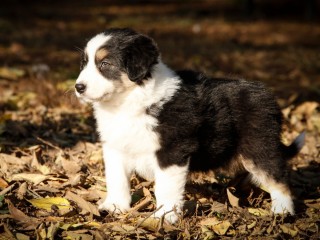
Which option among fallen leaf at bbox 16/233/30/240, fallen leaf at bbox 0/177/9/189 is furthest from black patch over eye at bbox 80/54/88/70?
fallen leaf at bbox 16/233/30/240

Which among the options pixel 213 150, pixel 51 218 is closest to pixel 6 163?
pixel 51 218

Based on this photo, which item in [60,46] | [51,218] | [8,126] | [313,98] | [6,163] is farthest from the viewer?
[60,46]

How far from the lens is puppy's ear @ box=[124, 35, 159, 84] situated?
3.93 m

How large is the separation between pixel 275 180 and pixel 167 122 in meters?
1.22

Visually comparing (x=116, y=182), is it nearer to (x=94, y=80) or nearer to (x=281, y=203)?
→ (x=94, y=80)

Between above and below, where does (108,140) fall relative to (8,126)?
above

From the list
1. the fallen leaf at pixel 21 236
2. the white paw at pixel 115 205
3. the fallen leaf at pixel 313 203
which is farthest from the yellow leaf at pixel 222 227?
the fallen leaf at pixel 21 236

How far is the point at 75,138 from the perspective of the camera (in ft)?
19.7

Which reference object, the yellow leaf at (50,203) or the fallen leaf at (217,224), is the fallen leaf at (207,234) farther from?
the yellow leaf at (50,203)

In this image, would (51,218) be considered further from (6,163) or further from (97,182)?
(6,163)

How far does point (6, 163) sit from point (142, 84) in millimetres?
1700

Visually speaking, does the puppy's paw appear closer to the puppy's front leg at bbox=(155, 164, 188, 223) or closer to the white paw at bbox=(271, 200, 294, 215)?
the puppy's front leg at bbox=(155, 164, 188, 223)

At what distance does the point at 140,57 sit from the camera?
396 centimetres

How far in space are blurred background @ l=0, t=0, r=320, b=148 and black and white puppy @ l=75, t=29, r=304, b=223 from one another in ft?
2.17
